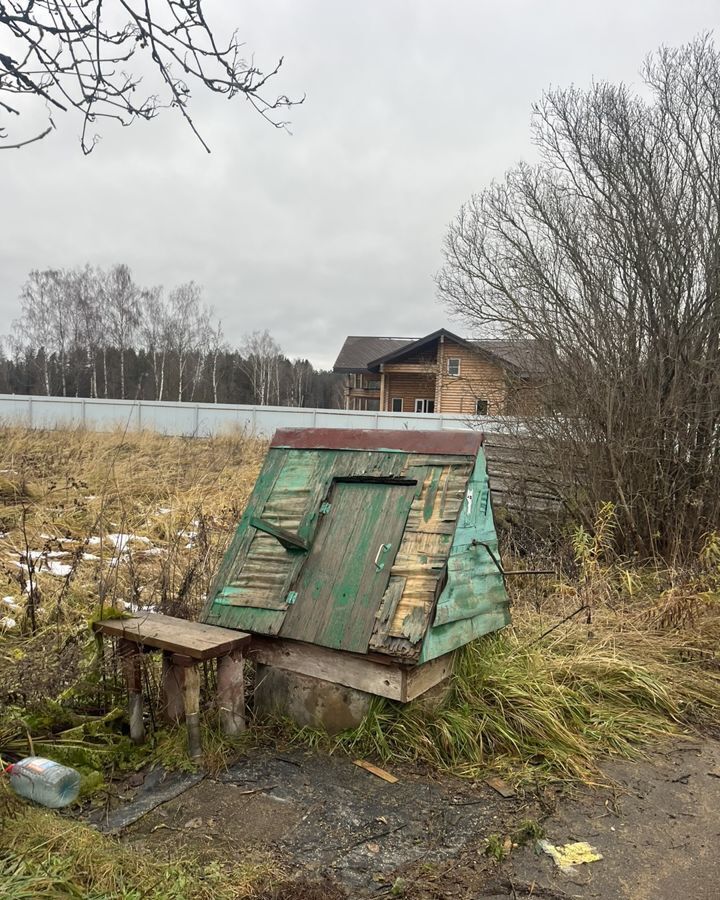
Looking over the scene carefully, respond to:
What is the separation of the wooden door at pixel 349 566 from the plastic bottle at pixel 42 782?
Result: 3.77 feet

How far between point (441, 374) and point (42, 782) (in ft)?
25.9

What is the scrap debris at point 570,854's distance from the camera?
2506mm

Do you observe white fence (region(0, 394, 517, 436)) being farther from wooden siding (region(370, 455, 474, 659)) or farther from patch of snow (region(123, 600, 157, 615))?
wooden siding (region(370, 455, 474, 659))

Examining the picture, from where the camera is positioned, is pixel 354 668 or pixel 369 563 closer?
pixel 354 668

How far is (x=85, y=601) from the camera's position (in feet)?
17.1

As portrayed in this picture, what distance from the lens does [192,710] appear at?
3.12 m

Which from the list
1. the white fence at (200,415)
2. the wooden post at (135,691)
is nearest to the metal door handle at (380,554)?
the wooden post at (135,691)

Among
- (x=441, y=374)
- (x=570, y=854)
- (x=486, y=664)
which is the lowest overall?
(x=570, y=854)

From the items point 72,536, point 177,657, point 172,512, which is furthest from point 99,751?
point 172,512

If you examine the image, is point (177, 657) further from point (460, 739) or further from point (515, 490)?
point (515, 490)

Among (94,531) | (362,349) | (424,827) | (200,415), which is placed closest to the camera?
(424,827)

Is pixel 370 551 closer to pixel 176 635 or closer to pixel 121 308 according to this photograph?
pixel 176 635

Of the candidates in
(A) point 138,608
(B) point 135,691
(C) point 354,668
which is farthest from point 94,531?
(C) point 354,668

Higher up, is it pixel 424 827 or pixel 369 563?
pixel 369 563
